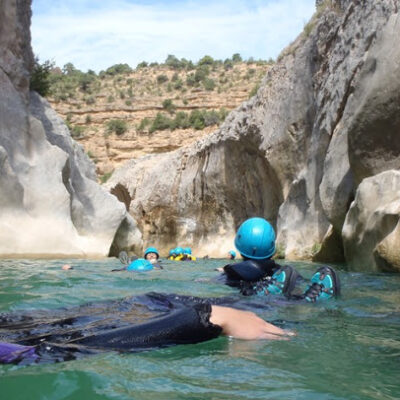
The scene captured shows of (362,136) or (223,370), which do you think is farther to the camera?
(362,136)

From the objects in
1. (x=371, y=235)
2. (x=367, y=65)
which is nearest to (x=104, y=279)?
(x=371, y=235)

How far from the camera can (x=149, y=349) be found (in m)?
2.70

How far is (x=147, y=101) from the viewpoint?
5209 cm

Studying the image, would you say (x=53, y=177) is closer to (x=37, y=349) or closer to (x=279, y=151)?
(x=279, y=151)

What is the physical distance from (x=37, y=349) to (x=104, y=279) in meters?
5.20

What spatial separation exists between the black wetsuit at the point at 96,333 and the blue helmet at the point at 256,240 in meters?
1.88

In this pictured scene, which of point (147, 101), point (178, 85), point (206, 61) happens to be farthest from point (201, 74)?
point (147, 101)

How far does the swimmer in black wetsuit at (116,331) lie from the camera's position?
2.50 m

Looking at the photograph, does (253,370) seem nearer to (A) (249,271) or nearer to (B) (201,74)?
(A) (249,271)

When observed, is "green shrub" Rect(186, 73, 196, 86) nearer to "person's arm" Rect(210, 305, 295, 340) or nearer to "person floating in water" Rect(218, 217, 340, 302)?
"person floating in water" Rect(218, 217, 340, 302)

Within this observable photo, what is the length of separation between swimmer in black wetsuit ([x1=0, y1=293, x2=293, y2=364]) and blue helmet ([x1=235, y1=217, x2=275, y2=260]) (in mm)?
1716

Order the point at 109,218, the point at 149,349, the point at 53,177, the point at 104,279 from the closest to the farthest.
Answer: the point at 149,349 < the point at 104,279 < the point at 53,177 < the point at 109,218

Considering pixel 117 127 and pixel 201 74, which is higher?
pixel 201 74

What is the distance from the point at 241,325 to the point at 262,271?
1.99m
